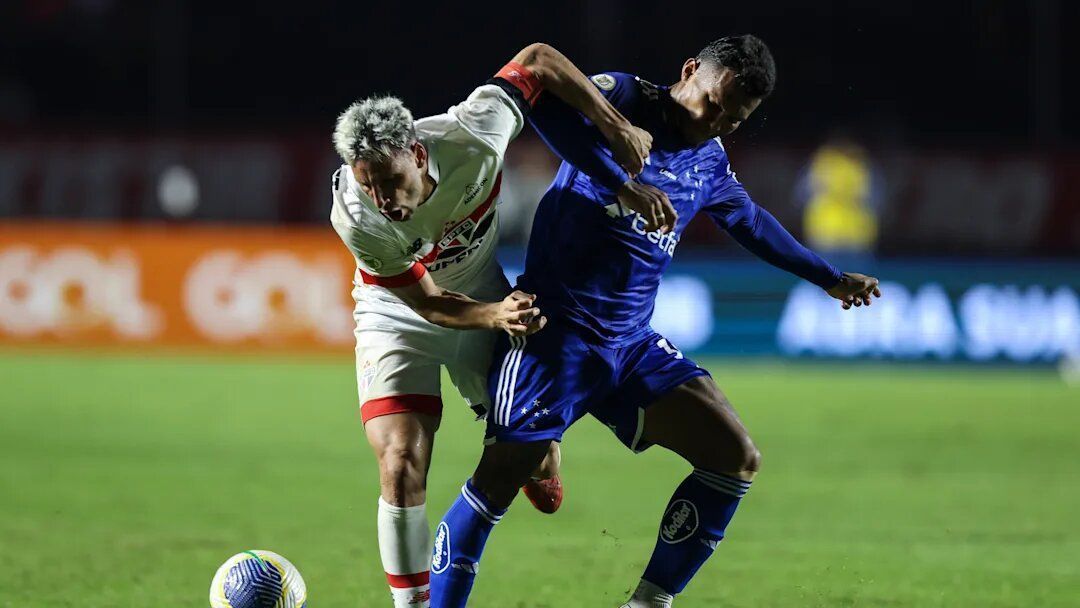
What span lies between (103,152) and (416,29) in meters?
5.15

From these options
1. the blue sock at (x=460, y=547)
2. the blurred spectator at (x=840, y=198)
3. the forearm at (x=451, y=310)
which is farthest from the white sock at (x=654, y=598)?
the blurred spectator at (x=840, y=198)

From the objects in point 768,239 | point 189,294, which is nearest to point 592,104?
point 768,239

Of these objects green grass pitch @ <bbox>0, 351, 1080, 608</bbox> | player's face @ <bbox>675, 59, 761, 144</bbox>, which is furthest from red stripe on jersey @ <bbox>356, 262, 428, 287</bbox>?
green grass pitch @ <bbox>0, 351, 1080, 608</bbox>

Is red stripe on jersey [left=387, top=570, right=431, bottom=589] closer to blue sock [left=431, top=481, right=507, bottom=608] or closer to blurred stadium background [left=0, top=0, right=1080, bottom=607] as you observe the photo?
blue sock [left=431, top=481, right=507, bottom=608]

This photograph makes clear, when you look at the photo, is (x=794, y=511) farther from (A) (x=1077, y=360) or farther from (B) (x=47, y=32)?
(B) (x=47, y=32)

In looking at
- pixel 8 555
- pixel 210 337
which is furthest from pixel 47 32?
pixel 8 555

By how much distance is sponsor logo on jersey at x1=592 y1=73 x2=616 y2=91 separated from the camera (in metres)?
5.51

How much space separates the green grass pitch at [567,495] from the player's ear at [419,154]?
1.97m

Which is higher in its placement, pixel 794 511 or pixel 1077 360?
pixel 794 511

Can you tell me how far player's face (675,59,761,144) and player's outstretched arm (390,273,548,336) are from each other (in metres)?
0.91

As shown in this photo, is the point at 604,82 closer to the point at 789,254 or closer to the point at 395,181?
the point at 395,181

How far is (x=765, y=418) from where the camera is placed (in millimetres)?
12461

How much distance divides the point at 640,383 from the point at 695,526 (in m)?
0.56

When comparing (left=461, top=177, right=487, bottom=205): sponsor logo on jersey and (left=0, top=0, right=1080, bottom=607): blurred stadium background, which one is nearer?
(left=461, top=177, right=487, bottom=205): sponsor logo on jersey
